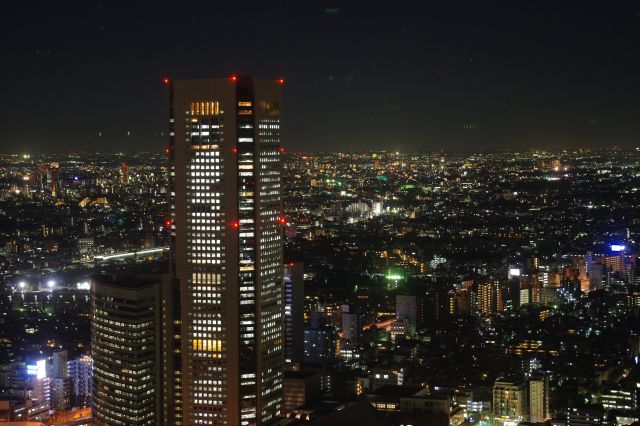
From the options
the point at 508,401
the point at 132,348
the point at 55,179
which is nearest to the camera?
the point at 132,348

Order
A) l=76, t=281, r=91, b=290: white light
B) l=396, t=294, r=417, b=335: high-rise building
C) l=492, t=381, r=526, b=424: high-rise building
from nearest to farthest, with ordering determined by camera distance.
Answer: l=492, t=381, r=526, b=424: high-rise building → l=396, t=294, r=417, b=335: high-rise building → l=76, t=281, r=91, b=290: white light

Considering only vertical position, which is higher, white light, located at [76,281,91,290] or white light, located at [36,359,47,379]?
white light, located at [76,281,91,290]

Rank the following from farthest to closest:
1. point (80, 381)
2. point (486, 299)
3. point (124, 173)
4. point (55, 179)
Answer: point (486, 299) < point (55, 179) < point (124, 173) < point (80, 381)

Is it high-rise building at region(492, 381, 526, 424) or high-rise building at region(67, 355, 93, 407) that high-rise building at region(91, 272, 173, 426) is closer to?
high-rise building at region(67, 355, 93, 407)

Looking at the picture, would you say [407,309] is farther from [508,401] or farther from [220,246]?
[220,246]

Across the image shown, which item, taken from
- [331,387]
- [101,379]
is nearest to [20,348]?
[331,387]

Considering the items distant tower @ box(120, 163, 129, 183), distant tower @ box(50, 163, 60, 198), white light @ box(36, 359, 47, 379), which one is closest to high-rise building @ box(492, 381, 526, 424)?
white light @ box(36, 359, 47, 379)

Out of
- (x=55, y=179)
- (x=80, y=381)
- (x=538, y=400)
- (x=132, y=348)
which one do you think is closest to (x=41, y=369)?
(x=80, y=381)
